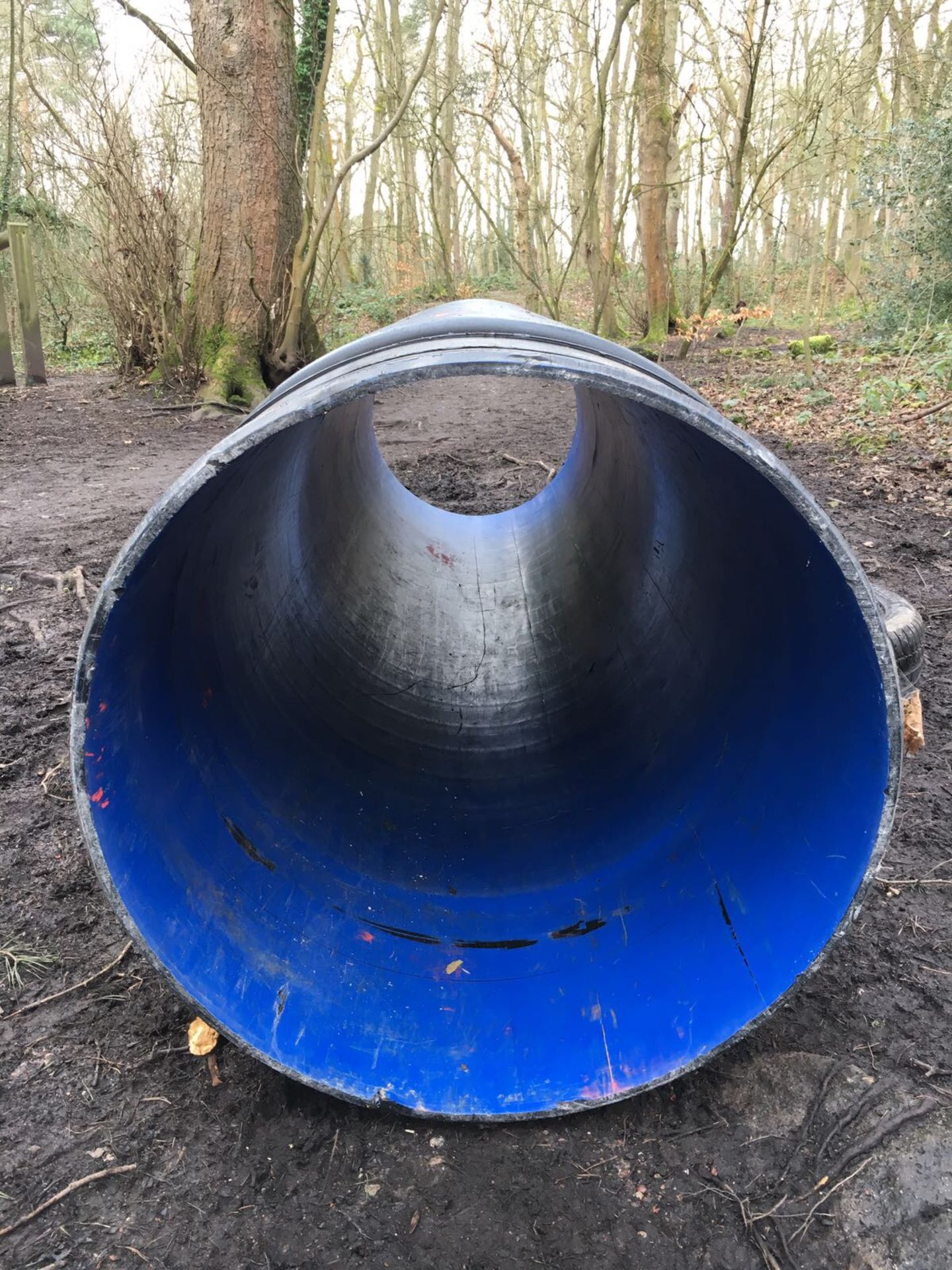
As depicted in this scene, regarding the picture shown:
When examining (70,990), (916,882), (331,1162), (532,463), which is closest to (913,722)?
(916,882)

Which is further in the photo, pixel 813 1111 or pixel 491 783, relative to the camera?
pixel 491 783

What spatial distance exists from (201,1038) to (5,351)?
1139cm

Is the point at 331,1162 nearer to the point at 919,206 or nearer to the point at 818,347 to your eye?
the point at 919,206

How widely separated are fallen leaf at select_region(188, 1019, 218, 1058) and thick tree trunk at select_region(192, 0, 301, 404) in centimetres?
858

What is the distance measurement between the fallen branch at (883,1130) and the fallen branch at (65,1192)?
59.9 inches

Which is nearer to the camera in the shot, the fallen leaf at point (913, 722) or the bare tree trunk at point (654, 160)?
the fallen leaf at point (913, 722)

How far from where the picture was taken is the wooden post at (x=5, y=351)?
36.7 ft

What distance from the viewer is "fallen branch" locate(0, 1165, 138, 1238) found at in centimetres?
185

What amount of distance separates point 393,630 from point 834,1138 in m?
2.13

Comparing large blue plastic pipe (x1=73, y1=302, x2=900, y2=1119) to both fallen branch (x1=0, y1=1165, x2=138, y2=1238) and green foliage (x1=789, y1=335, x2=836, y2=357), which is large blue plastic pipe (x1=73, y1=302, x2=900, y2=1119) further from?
green foliage (x1=789, y1=335, x2=836, y2=357)

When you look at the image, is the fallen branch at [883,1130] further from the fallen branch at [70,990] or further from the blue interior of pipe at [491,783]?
the fallen branch at [70,990]

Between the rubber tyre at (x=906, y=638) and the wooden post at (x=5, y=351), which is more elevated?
the wooden post at (x=5, y=351)

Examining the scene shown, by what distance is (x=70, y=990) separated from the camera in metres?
2.43

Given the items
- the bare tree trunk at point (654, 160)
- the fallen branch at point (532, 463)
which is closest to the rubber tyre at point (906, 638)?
the fallen branch at point (532, 463)
